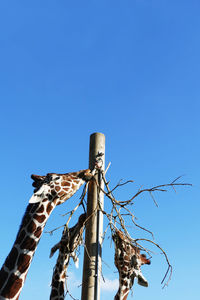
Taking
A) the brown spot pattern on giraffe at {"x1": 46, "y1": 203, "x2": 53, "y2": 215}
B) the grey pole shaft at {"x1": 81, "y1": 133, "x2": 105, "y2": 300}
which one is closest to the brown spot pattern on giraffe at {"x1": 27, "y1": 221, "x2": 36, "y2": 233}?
the brown spot pattern on giraffe at {"x1": 46, "y1": 203, "x2": 53, "y2": 215}

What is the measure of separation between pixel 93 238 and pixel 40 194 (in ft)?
3.14

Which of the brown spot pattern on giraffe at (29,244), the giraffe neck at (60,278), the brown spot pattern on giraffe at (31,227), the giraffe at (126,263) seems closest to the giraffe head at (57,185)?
the brown spot pattern on giraffe at (31,227)

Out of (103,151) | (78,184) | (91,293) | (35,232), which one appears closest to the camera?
(35,232)

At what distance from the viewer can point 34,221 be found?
3.63 meters

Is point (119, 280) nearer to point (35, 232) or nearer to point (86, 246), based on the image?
point (86, 246)

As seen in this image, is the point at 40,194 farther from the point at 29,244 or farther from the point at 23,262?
the point at 23,262

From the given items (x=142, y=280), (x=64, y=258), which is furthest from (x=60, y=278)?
(x=142, y=280)

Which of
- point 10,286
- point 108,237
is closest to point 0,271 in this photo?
point 10,286

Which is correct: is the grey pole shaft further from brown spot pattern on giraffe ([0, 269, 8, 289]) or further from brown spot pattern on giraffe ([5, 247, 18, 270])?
brown spot pattern on giraffe ([0, 269, 8, 289])

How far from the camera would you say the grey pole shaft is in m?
3.86

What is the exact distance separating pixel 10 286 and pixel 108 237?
4.80 feet

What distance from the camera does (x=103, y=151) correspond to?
466cm

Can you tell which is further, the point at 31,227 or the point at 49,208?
the point at 49,208

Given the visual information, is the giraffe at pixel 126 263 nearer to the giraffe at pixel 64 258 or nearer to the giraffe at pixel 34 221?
the giraffe at pixel 64 258
